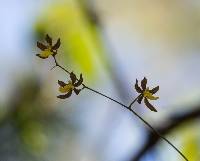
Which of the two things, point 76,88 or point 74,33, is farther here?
point 74,33

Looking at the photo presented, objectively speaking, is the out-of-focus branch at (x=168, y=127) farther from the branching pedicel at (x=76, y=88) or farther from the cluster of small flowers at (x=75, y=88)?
the cluster of small flowers at (x=75, y=88)

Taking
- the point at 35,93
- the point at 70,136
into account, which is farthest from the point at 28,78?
the point at 70,136

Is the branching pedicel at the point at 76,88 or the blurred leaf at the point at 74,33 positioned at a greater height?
the blurred leaf at the point at 74,33

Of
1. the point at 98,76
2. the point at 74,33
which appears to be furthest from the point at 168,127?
the point at 74,33

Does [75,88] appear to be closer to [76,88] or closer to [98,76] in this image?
[76,88]

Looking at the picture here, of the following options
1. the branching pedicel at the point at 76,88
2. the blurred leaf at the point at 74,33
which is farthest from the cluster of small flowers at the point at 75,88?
the blurred leaf at the point at 74,33

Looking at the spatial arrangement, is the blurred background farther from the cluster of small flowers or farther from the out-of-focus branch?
the cluster of small flowers

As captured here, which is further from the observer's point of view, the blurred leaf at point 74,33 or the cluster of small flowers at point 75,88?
the blurred leaf at point 74,33

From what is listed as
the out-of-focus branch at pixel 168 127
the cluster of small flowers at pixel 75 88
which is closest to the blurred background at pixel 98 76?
the out-of-focus branch at pixel 168 127
